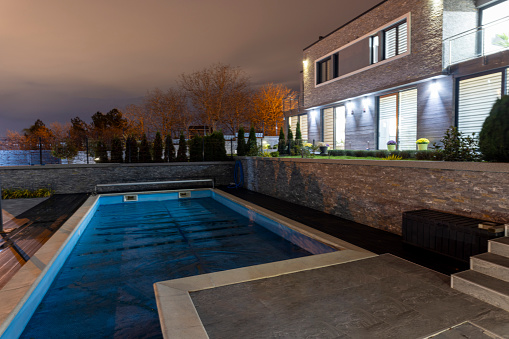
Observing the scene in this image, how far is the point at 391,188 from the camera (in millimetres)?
5895

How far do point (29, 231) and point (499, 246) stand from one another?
808 cm

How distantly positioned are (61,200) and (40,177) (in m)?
2.18

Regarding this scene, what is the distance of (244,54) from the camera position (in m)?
32.0

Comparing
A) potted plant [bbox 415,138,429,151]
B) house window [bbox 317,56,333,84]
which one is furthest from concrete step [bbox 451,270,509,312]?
house window [bbox 317,56,333,84]

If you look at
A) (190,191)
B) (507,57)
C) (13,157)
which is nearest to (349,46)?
(507,57)

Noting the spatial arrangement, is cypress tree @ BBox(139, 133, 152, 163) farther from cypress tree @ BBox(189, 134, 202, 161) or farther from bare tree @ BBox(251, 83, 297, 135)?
bare tree @ BBox(251, 83, 297, 135)

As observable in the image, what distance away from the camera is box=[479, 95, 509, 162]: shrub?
13.8 feet

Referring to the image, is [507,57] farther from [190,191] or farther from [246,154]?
[190,191]

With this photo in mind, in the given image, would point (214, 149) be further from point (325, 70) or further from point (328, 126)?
point (325, 70)

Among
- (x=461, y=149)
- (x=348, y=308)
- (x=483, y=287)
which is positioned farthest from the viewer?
(x=461, y=149)

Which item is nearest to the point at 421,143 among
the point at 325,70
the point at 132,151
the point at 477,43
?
the point at 477,43

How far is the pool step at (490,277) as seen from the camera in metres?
2.91

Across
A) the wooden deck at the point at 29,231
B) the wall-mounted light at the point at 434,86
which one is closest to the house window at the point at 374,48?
the wall-mounted light at the point at 434,86

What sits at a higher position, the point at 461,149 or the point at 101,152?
the point at 101,152
